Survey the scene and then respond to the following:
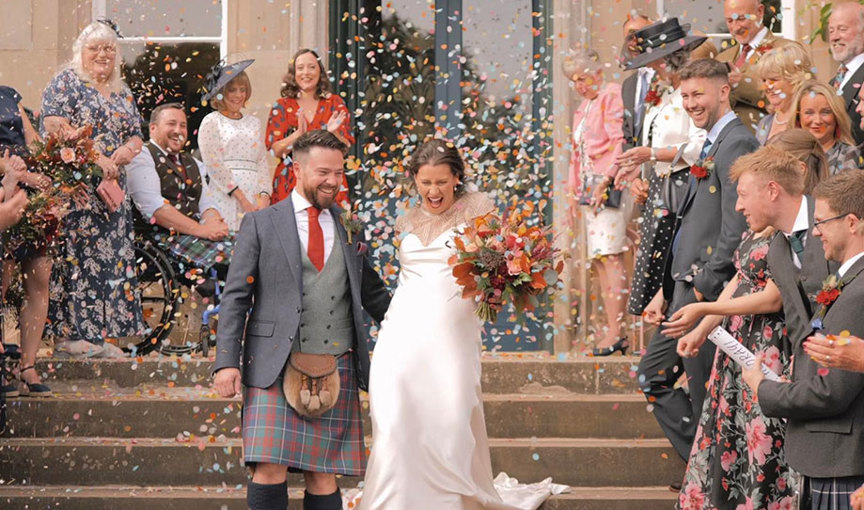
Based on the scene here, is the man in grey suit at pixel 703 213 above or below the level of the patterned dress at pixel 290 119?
below

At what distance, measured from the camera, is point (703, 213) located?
6.29 m

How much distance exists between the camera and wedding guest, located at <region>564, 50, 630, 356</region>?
8523 millimetres

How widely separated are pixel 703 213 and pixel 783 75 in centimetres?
105

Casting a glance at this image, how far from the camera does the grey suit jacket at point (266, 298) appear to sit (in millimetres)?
5465

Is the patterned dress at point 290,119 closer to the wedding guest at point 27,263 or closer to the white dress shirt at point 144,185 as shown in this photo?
the white dress shirt at point 144,185

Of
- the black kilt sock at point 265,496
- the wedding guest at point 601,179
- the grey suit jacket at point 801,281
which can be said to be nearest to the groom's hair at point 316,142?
the black kilt sock at point 265,496

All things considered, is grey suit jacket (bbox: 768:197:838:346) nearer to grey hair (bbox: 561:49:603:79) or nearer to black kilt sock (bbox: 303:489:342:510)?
black kilt sock (bbox: 303:489:342:510)

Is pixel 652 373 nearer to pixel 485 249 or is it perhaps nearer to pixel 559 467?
pixel 559 467

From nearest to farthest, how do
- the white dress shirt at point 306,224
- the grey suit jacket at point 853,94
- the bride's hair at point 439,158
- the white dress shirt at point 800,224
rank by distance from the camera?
the white dress shirt at point 800,224 → the white dress shirt at point 306,224 → the bride's hair at point 439,158 → the grey suit jacket at point 853,94

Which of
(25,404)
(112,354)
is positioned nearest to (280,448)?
(25,404)

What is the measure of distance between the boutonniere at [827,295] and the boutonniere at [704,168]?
1.84 metres

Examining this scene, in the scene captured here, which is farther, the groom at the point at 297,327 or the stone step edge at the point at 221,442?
the stone step edge at the point at 221,442

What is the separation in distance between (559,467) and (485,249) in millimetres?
1973

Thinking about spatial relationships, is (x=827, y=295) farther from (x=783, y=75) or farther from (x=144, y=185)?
(x=144, y=185)
